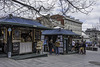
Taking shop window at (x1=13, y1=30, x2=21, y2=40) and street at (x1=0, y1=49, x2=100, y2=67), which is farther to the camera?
shop window at (x1=13, y1=30, x2=21, y2=40)

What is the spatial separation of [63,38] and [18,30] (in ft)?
21.5

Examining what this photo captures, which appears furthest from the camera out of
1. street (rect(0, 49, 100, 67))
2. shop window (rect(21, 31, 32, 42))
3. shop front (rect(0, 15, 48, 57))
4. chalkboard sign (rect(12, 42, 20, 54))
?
shop window (rect(21, 31, 32, 42))

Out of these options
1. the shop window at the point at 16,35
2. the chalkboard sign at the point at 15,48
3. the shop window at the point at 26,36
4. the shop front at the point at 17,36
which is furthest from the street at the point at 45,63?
the shop window at the point at 26,36

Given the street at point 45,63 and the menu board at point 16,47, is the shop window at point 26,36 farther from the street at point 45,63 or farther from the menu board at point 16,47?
the street at point 45,63

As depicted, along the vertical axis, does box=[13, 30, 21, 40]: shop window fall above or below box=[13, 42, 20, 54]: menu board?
above

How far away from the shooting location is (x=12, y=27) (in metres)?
10.8

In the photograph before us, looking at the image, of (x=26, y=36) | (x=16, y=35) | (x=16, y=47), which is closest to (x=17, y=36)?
(x=16, y=35)

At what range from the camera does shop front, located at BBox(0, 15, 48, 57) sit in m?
10.4

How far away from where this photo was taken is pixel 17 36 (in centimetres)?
1123

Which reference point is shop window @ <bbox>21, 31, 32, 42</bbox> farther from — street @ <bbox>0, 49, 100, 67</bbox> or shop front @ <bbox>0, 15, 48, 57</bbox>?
street @ <bbox>0, 49, 100, 67</bbox>

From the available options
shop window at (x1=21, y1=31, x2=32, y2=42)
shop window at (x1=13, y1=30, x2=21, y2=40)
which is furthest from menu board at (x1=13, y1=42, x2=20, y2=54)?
shop window at (x1=21, y1=31, x2=32, y2=42)

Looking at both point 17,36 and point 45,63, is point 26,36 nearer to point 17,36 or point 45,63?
point 17,36

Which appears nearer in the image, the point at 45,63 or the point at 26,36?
the point at 45,63

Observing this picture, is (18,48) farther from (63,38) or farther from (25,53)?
(63,38)
